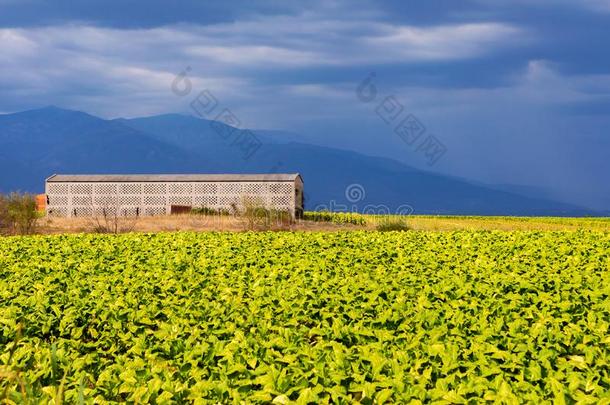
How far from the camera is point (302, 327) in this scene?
5527mm

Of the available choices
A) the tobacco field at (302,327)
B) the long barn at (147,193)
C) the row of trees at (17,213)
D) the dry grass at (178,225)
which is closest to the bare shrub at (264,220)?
the dry grass at (178,225)

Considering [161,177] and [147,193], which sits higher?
[161,177]

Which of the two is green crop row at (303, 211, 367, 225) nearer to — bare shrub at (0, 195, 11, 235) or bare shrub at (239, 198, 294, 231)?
bare shrub at (239, 198, 294, 231)

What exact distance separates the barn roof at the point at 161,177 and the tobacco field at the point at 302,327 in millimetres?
25956

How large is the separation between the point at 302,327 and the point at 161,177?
34.5 metres

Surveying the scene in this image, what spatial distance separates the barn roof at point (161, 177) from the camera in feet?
122

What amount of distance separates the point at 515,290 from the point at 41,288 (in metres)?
5.94

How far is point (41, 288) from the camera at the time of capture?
7.66 meters

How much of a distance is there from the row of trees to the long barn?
1202 centimetres

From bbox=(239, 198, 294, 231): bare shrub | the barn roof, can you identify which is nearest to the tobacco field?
bbox=(239, 198, 294, 231): bare shrub

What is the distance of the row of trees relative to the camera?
25.4 metres

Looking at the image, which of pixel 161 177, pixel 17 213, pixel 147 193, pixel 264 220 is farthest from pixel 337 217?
pixel 17 213

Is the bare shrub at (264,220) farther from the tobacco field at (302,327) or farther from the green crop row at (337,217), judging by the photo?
the tobacco field at (302,327)

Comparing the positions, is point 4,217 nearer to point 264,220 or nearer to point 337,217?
point 264,220
